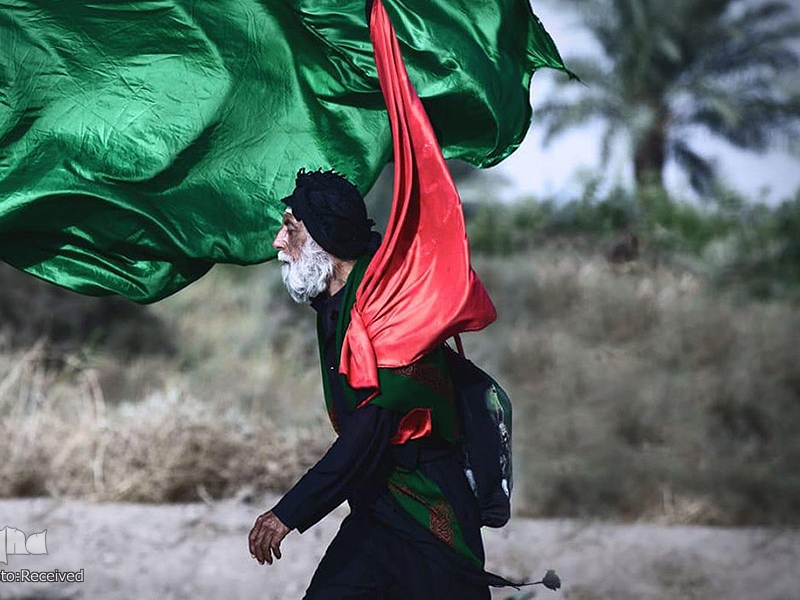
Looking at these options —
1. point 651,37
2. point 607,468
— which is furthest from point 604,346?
point 651,37

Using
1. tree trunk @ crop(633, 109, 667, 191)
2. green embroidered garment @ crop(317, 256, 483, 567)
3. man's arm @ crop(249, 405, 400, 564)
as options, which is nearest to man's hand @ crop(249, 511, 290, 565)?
man's arm @ crop(249, 405, 400, 564)

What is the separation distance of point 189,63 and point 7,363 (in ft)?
26.8

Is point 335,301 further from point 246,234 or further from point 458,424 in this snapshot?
point 246,234

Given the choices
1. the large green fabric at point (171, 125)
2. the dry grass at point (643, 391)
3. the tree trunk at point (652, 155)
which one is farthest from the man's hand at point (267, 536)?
the tree trunk at point (652, 155)

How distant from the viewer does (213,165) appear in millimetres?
5043

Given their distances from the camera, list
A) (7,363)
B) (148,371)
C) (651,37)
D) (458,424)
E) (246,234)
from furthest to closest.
A: 1. (651,37)
2. (148,371)
3. (7,363)
4. (246,234)
5. (458,424)

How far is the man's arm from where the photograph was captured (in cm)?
384

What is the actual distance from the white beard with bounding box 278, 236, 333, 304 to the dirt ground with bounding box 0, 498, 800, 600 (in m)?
4.68

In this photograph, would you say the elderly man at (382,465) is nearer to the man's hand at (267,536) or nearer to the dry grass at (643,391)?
the man's hand at (267,536)

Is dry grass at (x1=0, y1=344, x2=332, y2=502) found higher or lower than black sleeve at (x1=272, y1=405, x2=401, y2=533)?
lower

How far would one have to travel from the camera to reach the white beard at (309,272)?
4145 millimetres

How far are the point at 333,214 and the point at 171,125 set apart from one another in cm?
118

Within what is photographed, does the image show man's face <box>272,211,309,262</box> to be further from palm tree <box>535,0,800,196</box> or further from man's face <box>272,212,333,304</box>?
palm tree <box>535,0,800,196</box>

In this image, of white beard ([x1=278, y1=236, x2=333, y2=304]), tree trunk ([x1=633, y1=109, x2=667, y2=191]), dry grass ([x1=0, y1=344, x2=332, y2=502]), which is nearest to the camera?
white beard ([x1=278, y1=236, x2=333, y2=304])
